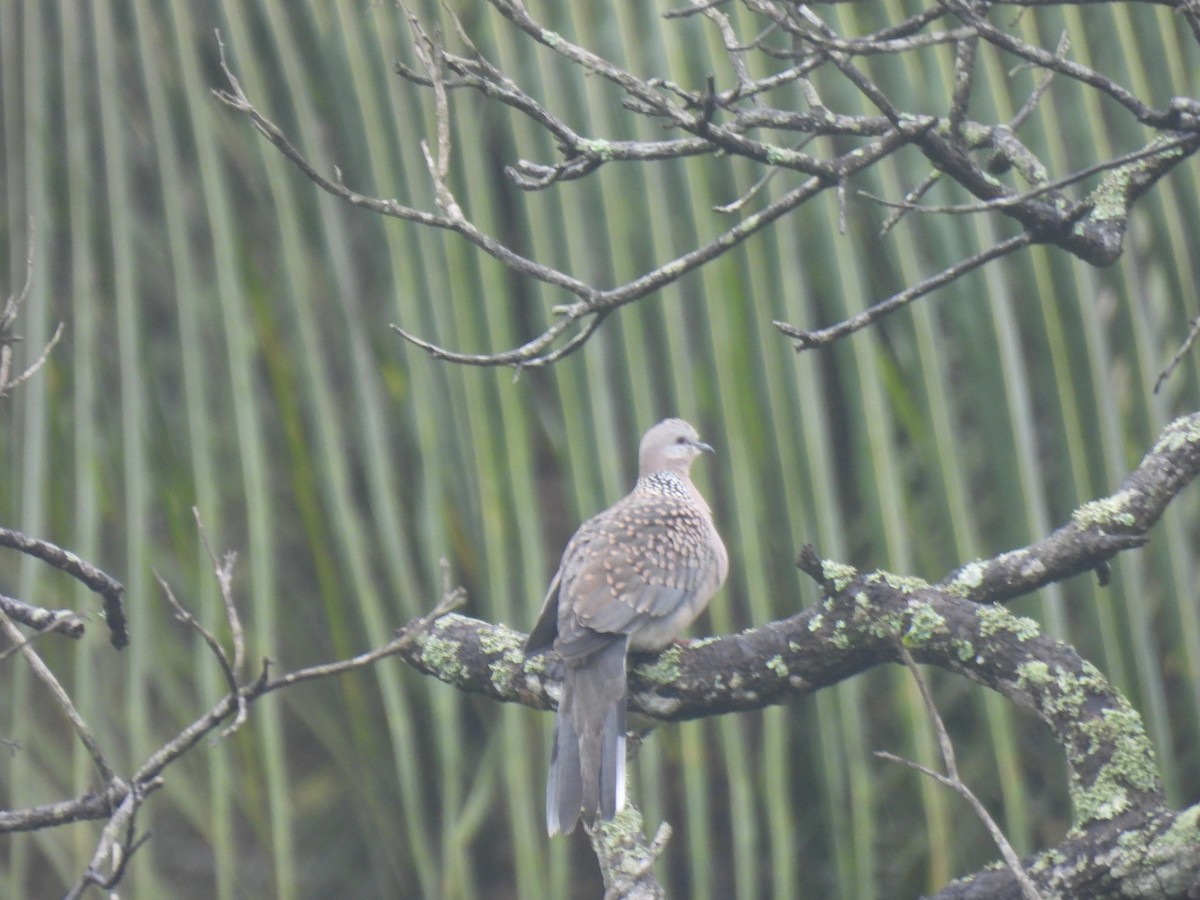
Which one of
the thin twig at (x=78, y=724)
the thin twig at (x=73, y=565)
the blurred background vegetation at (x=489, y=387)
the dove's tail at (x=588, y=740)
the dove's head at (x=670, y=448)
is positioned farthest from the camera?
the dove's head at (x=670, y=448)

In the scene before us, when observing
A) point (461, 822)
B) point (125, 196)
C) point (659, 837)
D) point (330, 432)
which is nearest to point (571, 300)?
point (330, 432)

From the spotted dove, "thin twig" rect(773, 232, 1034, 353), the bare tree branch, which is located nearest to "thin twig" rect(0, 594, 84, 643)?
the bare tree branch

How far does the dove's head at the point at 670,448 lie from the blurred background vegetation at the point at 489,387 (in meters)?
0.15

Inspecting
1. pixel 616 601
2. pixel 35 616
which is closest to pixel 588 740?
pixel 616 601

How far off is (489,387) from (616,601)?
0.64 meters

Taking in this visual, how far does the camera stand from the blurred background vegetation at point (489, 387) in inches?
114

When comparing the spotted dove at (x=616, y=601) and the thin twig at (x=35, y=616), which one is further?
the spotted dove at (x=616, y=601)

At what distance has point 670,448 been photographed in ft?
11.0

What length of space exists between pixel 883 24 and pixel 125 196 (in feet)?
5.72

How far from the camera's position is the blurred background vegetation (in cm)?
288

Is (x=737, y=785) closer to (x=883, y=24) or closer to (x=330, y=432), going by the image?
(x=330, y=432)

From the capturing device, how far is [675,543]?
9.84ft

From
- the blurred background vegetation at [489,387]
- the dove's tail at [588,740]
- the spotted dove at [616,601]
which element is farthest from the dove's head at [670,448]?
the dove's tail at [588,740]

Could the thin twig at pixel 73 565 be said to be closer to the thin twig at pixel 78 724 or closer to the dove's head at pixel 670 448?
the thin twig at pixel 78 724
